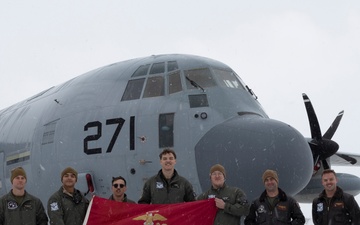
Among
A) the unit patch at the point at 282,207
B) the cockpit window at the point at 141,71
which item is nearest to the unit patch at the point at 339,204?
the unit patch at the point at 282,207

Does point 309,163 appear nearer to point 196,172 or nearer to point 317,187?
point 196,172

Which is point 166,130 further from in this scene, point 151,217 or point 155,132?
point 151,217

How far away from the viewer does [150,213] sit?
319 inches

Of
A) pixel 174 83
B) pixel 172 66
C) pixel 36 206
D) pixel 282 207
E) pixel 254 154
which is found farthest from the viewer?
pixel 172 66

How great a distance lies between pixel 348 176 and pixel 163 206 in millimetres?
13335

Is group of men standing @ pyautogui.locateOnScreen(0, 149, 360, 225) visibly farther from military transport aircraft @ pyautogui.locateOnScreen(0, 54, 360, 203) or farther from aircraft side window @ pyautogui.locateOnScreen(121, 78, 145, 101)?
aircraft side window @ pyautogui.locateOnScreen(121, 78, 145, 101)

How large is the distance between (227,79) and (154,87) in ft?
5.95

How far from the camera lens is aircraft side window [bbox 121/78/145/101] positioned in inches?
501

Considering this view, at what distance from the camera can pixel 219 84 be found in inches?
499

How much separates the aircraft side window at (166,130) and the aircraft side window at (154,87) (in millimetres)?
767

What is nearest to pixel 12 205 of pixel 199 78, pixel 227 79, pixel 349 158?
pixel 199 78

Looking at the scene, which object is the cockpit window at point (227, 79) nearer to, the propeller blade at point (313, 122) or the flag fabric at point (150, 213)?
the propeller blade at point (313, 122)

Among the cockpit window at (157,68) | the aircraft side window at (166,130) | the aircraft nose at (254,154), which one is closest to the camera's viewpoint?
the aircraft nose at (254,154)

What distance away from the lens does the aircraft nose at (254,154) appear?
34.0 feet
